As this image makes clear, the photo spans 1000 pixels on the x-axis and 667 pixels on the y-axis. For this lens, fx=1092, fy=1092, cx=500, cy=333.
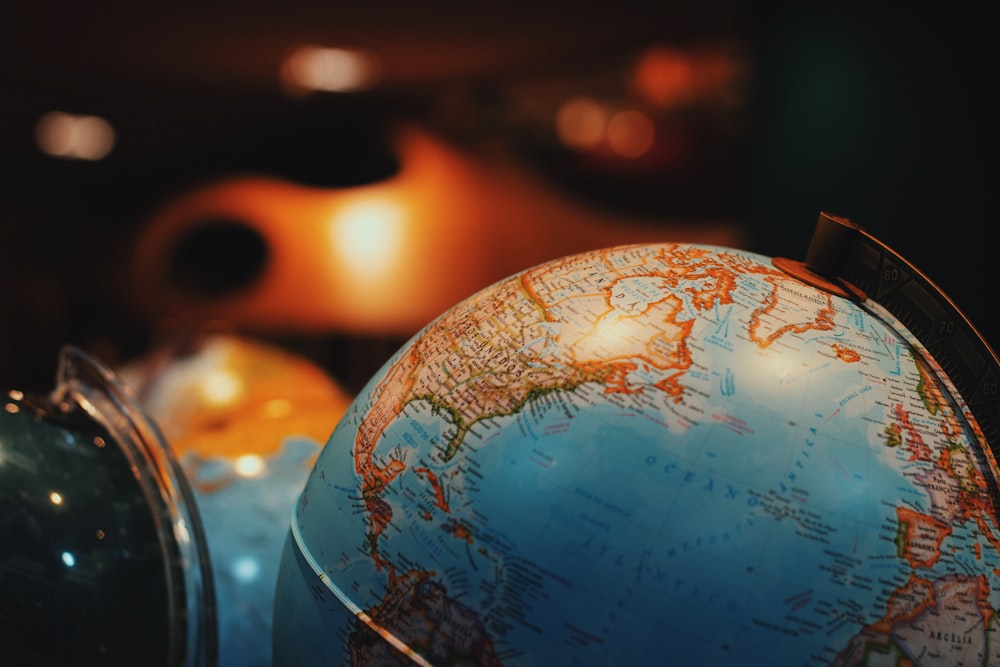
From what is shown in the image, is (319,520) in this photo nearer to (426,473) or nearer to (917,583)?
(426,473)

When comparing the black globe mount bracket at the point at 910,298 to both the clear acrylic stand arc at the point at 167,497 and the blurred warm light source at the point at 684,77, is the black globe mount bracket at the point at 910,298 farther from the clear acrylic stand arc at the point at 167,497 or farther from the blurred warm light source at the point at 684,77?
the blurred warm light source at the point at 684,77

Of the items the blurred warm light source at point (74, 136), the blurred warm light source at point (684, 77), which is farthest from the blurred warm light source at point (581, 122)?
the blurred warm light source at point (74, 136)

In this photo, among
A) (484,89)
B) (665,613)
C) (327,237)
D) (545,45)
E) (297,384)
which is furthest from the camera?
(484,89)

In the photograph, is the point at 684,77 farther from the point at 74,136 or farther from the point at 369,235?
the point at 74,136

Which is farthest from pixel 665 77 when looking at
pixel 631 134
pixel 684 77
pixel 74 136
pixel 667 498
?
pixel 667 498

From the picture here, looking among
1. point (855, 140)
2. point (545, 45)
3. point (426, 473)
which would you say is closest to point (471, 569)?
point (426, 473)

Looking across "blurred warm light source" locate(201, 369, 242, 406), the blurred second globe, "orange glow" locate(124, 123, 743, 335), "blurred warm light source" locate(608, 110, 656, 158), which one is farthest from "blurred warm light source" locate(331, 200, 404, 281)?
"blurred warm light source" locate(201, 369, 242, 406)
